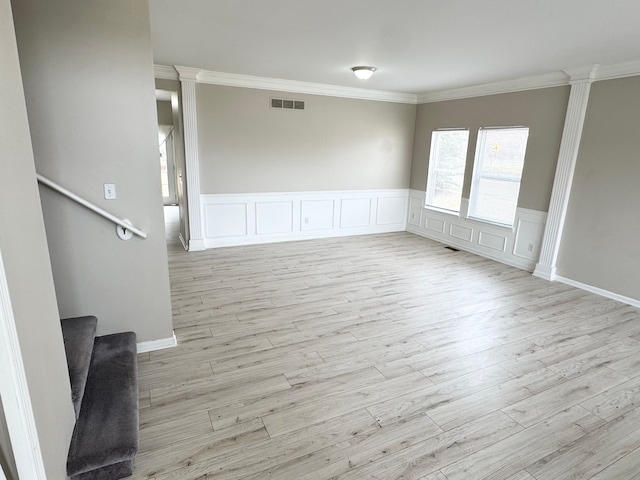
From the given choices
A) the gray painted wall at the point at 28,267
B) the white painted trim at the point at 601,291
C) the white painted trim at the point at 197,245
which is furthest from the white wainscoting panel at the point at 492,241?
the gray painted wall at the point at 28,267

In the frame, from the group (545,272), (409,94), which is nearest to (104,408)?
(545,272)

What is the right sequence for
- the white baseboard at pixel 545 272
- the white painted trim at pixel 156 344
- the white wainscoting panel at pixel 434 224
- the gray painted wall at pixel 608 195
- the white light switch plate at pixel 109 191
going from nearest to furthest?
the white light switch plate at pixel 109 191, the white painted trim at pixel 156 344, the gray painted wall at pixel 608 195, the white baseboard at pixel 545 272, the white wainscoting panel at pixel 434 224

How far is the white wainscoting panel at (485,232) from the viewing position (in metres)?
5.09

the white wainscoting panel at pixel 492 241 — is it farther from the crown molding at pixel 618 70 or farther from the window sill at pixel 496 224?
the crown molding at pixel 618 70

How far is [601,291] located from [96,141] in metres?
5.57

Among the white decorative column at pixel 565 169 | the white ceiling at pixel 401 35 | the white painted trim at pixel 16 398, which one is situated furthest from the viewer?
the white decorative column at pixel 565 169

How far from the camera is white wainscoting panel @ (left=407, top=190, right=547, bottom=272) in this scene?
5086 mm

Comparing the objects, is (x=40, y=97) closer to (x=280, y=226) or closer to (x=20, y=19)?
(x=20, y=19)

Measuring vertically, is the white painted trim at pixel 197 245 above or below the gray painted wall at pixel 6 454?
below

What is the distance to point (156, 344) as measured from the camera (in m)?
2.90

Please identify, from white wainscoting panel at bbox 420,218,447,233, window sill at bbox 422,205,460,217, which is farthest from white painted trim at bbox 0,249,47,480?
white wainscoting panel at bbox 420,218,447,233

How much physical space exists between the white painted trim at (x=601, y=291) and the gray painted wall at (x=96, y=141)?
4.96 metres

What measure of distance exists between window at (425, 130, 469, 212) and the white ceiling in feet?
4.91

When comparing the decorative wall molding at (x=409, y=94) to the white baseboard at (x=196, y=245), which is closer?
the decorative wall molding at (x=409, y=94)
